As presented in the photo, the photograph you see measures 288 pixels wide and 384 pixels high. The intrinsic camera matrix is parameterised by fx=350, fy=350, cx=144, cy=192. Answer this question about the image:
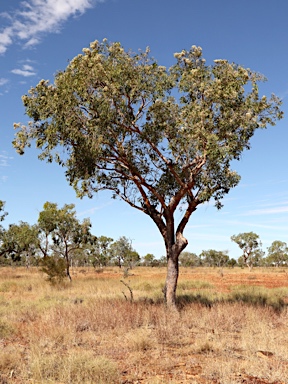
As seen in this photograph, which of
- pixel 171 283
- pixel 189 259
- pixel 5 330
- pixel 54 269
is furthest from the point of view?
pixel 189 259

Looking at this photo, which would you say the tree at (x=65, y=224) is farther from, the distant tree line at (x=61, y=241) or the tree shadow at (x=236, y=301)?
the tree shadow at (x=236, y=301)

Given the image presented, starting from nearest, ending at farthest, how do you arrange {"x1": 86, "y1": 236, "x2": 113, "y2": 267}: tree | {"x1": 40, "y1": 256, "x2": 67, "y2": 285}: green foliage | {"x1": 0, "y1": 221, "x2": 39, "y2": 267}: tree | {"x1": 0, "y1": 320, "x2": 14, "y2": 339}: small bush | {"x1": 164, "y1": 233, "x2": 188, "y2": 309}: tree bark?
{"x1": 0, "y1": 320, "x2": 14, "y2": 339}: small bush < {"x1": 164, "y1": 233, "x2": 188, "y2": 309}: tree bark < {"x1": 40, "y1": 256, "x2": 67, "y2": 285}: green foliage < {"x1": 0, "y1": 221, "x2": 39, "y2": 267}: tree < {"x1": 86, "y1": 236, "x2": 113, "y2": 267}: tree

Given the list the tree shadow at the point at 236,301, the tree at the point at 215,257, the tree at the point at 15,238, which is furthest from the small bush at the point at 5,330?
the tree at the point at 215,257

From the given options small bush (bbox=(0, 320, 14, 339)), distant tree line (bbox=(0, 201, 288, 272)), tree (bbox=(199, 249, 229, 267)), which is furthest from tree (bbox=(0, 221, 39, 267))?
tree (bbox=(199, 249, 229, 267))

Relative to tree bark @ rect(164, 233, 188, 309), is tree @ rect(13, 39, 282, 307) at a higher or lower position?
higher

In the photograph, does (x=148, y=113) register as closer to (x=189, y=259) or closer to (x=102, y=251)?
(x=102, y=251)

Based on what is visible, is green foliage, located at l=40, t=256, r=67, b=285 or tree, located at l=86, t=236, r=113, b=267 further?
tree, located at l=86, t=236, r=113, b=267

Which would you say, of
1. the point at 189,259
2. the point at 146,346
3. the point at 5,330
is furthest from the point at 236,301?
the point at 189,259

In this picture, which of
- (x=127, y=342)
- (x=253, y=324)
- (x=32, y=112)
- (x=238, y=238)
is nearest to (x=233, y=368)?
(x=127, y=342)

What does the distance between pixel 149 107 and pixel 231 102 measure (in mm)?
3298

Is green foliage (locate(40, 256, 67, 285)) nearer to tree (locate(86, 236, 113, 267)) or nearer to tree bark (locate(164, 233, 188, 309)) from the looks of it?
tree bark (locate(164, 233, 188, 309))

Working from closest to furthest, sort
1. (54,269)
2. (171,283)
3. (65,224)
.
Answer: (171,283), (54,269), (65,224)

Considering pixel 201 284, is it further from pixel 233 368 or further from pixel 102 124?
pixel 233 368

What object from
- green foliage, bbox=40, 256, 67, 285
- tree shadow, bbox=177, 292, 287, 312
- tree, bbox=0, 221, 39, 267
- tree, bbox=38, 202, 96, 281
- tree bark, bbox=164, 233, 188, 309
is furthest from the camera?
tree, bbox=0, 221, 39, 267
